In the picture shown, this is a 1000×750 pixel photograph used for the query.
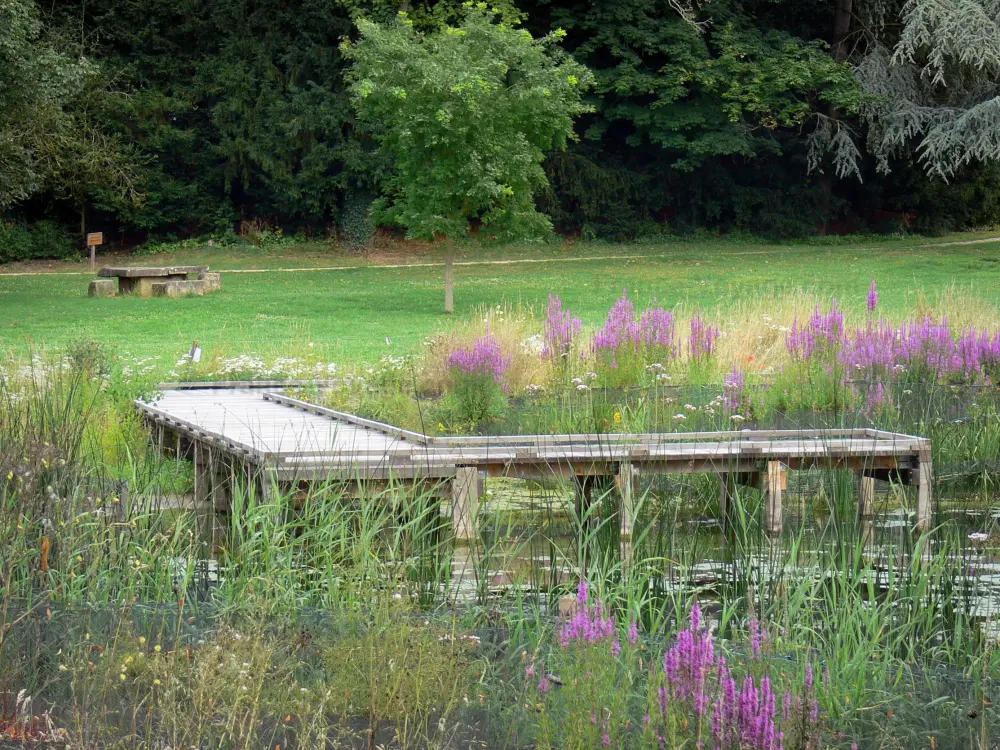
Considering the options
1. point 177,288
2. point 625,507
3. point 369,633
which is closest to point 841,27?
point 177,288

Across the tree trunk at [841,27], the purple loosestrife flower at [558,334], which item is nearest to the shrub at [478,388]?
the purple loosestrife flower at [558,334]

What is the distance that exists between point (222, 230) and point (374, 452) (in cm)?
3010

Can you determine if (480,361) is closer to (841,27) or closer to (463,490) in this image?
(463,490)

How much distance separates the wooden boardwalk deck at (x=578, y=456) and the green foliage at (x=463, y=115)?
1232 centimetres

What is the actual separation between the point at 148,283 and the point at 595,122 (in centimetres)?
1694

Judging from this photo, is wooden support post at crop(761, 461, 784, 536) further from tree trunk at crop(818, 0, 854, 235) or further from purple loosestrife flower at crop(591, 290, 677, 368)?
tree trunk at crop(818, 0, 854, 235)

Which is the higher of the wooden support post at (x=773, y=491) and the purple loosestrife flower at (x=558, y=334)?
the purple loosestrife flower at (x=558, y=334)

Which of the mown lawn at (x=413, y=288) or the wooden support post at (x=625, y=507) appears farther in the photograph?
the mown lawn at (x=413, y=288)

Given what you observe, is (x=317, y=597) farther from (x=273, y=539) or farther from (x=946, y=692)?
(x=946, y=692)

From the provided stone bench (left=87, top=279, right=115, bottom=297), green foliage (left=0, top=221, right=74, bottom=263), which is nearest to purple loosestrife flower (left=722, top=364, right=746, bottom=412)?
stone bench (left=87, top=279, right=115, bottom=297)

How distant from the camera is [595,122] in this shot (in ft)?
119

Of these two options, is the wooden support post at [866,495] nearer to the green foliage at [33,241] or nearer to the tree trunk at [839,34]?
the green foliage at [33,241]

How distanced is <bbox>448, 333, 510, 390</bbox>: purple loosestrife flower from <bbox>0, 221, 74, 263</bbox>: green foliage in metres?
25.1

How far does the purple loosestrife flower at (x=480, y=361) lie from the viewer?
400 inches
